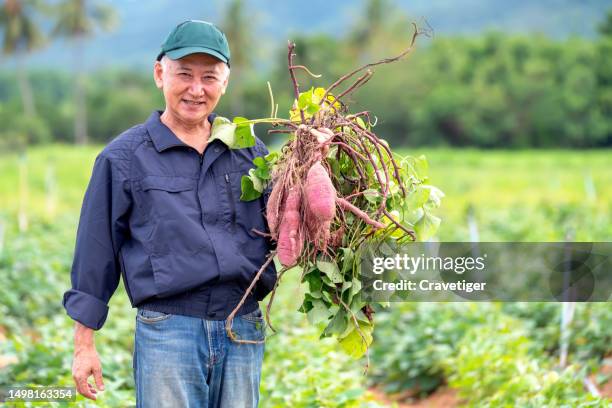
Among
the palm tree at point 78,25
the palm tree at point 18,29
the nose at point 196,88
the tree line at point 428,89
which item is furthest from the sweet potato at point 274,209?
the palm tree at point 18,29

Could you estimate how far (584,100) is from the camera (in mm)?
47875

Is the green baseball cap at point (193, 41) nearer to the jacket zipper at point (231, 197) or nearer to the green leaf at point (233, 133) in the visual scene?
the green leaf at point (233, 133)

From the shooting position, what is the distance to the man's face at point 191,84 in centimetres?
307

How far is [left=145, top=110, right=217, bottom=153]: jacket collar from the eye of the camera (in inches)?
121

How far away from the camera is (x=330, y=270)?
303 centimetres

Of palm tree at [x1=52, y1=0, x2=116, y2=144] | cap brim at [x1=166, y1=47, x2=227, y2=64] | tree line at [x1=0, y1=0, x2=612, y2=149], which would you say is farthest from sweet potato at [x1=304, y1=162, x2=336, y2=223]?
palm tree at [x1=52, y1=0, x2=116, y2=144]

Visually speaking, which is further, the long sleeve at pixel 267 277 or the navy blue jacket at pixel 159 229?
the long sleeve at pixel 267 277

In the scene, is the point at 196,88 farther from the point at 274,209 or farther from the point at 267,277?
the point at 267,277

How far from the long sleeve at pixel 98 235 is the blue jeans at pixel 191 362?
16 cm

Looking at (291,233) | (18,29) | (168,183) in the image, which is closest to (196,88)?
(168,183)

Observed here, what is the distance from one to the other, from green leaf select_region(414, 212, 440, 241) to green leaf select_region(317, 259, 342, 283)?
34 cm

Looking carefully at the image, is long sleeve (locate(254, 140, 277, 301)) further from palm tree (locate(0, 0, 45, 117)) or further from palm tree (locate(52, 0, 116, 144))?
palm tree (locate(0, 0, 45, 117))

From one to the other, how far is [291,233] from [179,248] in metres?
0.37

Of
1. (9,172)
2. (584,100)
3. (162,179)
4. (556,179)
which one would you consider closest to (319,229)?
(162,179)
